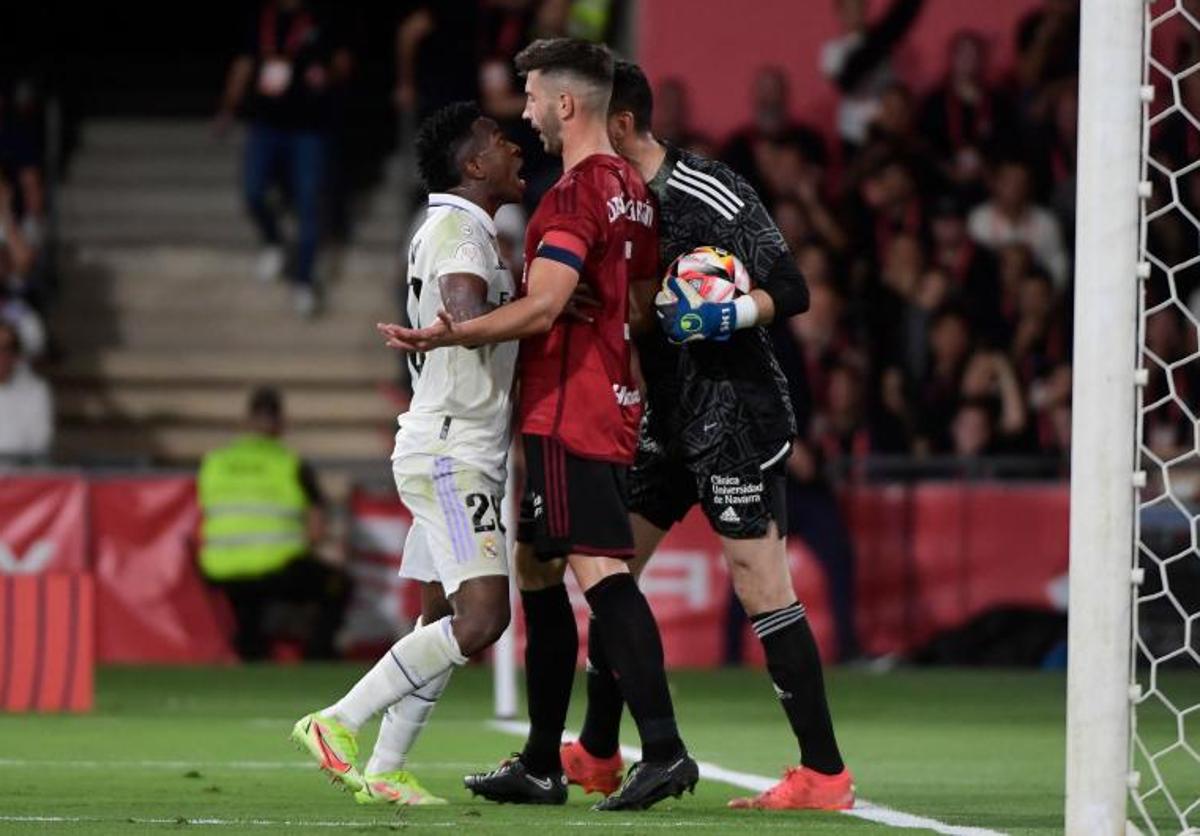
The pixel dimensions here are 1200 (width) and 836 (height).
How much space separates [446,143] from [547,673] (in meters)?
1.60

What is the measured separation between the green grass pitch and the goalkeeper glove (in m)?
1.35

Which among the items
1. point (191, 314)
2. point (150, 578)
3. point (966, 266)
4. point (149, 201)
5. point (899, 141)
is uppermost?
point (899, 141)

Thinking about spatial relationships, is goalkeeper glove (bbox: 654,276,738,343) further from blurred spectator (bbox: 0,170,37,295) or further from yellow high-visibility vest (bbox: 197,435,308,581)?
blurred spectator (bbox: 0,170,37,295)

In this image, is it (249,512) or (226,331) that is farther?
(226,331)

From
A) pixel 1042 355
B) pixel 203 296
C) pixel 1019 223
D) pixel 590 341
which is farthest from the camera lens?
pixel 203 296

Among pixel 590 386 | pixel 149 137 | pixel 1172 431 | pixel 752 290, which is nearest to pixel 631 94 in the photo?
pixel 752 290

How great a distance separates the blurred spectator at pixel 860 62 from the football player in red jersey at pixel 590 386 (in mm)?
11752

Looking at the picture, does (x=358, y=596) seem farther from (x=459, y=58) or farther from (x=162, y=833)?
(x=162, y=833)

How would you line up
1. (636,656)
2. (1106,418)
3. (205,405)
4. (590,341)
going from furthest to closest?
(205,405)
(590,341)
(636,656)
(1106,418)

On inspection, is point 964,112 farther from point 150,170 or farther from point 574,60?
point 574,60

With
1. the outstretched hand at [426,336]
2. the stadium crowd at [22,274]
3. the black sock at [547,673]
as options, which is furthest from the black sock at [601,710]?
the stadium crowd at [22,274]

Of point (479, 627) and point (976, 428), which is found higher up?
point (976, 428)

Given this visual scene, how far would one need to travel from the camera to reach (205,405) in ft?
60.9

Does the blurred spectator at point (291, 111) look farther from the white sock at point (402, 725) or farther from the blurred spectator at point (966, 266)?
the white sock at point (402, 725)
